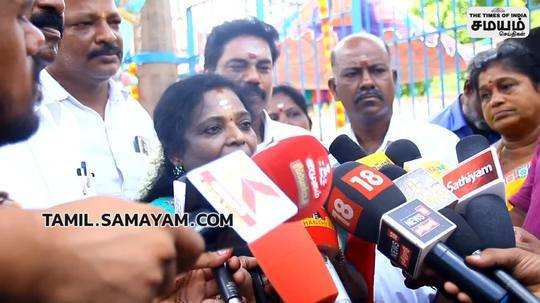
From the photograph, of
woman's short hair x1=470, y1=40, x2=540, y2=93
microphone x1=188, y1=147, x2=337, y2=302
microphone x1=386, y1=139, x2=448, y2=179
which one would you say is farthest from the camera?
woman's short hair x1=470, y1=40, x2=540, y2=93

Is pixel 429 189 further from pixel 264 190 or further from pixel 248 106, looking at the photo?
pixel 248 106

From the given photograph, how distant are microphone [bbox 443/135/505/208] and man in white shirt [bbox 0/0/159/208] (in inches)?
36.3

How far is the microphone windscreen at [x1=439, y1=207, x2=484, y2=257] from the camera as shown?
1.43 metres

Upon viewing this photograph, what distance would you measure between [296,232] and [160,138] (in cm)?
91

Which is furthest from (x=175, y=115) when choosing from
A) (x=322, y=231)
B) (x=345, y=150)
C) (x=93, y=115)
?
(x=322, y=231)

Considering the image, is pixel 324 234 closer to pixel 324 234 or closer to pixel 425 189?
pixel 324 234

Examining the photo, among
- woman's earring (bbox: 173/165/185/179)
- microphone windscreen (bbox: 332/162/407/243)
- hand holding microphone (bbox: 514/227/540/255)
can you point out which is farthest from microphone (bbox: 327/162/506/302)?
woman's earring (bbox: 173/165/185/179)

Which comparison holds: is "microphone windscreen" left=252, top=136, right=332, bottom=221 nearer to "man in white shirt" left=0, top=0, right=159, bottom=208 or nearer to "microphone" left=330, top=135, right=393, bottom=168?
"microphone" left=330, top=135, right=393, bottom=168

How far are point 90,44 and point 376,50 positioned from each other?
1.22 metres

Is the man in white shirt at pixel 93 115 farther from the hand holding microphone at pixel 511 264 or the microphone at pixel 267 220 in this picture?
the hand holding microphone at pixel 511 264

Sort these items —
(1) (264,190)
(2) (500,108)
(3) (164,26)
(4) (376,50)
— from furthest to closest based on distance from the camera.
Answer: (3) (164,26), (4) (376,50), (2) (500,108), (1) (264,190)

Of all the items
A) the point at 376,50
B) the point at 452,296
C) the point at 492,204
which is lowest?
the point at 452,296

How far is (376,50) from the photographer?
2.89m

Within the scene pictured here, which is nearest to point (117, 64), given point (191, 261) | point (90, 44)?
point (90, 44)
